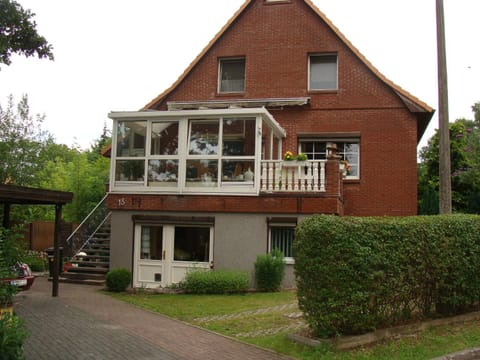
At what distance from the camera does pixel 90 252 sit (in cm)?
1861

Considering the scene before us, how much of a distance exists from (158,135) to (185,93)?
379 cm

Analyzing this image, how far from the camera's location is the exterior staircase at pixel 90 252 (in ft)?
57.6

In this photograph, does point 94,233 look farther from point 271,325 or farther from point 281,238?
point 271,325

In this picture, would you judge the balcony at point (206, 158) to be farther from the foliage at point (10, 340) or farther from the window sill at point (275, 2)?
the foliage at point (10, 340)

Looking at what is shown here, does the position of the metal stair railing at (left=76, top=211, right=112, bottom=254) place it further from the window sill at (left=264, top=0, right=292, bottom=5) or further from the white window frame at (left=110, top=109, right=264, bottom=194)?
the window sill at (left=264, top=0, right=292, bottom=5)

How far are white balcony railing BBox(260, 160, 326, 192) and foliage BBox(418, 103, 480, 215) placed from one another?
31.6ft

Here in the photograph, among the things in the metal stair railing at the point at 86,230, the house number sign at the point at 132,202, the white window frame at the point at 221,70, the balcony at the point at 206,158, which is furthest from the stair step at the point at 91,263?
the white window frame at the point at 221,70

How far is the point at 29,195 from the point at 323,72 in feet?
37.2

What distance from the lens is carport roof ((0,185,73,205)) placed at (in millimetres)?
10129

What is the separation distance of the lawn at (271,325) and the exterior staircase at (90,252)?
313 centimetres

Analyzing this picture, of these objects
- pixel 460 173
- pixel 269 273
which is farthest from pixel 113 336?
pixel 460 173

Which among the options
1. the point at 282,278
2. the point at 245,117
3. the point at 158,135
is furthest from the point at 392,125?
the point at 158,135

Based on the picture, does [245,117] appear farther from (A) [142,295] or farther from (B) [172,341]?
(B) [172,341]

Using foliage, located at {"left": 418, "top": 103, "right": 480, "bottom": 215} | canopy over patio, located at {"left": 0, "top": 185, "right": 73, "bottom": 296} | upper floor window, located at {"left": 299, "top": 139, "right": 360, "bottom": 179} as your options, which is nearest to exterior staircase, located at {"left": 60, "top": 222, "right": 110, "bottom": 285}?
canopy over patio, located at {"left": 0, "top": 185, "right": 73, "bottom": 296}
